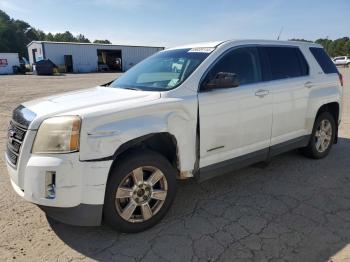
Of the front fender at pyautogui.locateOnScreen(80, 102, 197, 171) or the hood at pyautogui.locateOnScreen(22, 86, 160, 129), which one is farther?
the hood at pyautogui.locateOnScreen(22, 86, 160, 129)

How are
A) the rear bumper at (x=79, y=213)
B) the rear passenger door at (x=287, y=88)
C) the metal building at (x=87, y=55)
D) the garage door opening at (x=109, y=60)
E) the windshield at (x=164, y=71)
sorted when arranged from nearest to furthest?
the rear bumper at (x=79, y=213) < the windshield at (x=164, y=71) < the rear passenger door at (x=287, y=88) < the metal building at (x=87, y=55) < the garage door opening at (x=109, y=60)

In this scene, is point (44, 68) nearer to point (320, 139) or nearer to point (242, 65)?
point (320, 139)

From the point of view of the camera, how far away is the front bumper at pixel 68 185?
2902 mm

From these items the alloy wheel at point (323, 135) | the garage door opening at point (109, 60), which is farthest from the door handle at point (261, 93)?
the garage door opening at point (109, 60)

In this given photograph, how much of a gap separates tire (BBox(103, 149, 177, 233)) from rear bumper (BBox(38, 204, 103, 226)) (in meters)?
0.12

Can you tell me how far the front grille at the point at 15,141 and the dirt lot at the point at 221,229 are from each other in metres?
0.78

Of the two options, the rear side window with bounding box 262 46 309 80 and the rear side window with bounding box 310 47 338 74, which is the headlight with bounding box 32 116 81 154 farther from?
the rear side window with bounding box 310 47 338 74

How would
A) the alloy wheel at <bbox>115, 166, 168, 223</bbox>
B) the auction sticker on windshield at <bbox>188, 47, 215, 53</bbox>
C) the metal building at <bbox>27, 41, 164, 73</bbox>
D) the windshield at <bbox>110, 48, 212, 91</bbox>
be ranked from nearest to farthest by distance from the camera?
the alloy wheel at <bbox>115, 166, 168, 223</bbox> → the windshield at <bbox>110, 48, 212, 91</bbox> → the auction sticker on windshield at <bbox>188, 47, 215, 53</bbox> → the metal building at <bbox>27, 41, 164, 73</bbox>

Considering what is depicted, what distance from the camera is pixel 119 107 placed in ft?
10.4

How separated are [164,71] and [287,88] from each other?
69.3 inches

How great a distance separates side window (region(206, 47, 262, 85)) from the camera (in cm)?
404

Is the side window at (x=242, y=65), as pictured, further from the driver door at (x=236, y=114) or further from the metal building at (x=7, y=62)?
the metal building at (x=7, y=62)

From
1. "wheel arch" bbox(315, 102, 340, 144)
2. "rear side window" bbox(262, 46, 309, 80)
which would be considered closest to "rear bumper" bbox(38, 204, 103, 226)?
"rear side window" bbox(262, 46, 309, 80)

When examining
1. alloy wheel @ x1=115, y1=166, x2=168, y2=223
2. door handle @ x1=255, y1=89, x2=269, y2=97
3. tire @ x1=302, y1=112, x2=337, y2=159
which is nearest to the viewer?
alloy wheel @ x1=115, y1=166, x2=168, y2=223
